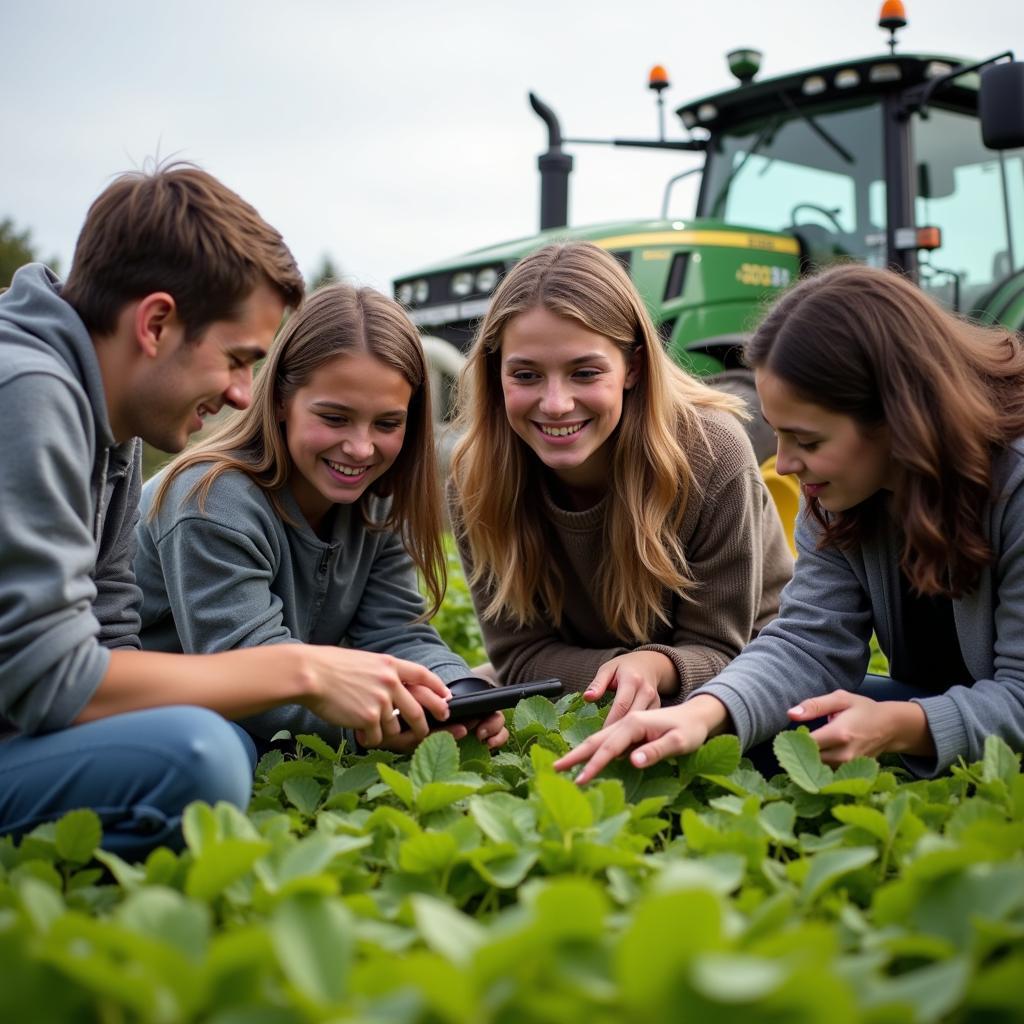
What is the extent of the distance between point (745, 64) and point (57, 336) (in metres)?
5.17

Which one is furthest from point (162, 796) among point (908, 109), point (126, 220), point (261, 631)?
point (908, 109)

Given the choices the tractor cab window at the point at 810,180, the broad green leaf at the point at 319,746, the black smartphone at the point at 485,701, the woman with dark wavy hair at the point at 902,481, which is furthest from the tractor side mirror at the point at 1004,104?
the broad green leaf at the point at 319,746

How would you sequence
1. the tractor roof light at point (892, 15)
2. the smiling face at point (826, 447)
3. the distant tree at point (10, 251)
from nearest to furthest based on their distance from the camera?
the smiling face at point (826, 447) < the tractor roof light at point (892, 15) < the distant tree at point (10, 251)

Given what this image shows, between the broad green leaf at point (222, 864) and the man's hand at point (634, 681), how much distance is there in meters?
1.14

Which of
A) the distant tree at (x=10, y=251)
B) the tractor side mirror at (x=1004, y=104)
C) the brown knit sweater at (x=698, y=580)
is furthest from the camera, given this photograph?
the distant tree at (x=10, y=251)

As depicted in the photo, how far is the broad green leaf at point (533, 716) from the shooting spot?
7.66ft

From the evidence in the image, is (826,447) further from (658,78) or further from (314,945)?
(658,78)

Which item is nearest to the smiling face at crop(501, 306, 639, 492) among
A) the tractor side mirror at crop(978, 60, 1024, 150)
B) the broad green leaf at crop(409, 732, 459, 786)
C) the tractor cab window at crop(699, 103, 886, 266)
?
the broad green leaf at crop(409, 732, 459, 786)

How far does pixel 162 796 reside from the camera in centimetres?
171

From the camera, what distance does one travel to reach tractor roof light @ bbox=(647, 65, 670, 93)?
627cm

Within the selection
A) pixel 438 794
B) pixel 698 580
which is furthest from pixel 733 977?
pixel 698 580

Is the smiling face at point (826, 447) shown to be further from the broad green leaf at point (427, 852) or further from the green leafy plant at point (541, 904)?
the broad green leaf at point (427, 852)

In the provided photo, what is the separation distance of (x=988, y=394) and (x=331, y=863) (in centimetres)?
145

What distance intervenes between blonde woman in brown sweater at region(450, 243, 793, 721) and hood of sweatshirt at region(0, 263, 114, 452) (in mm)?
1137
